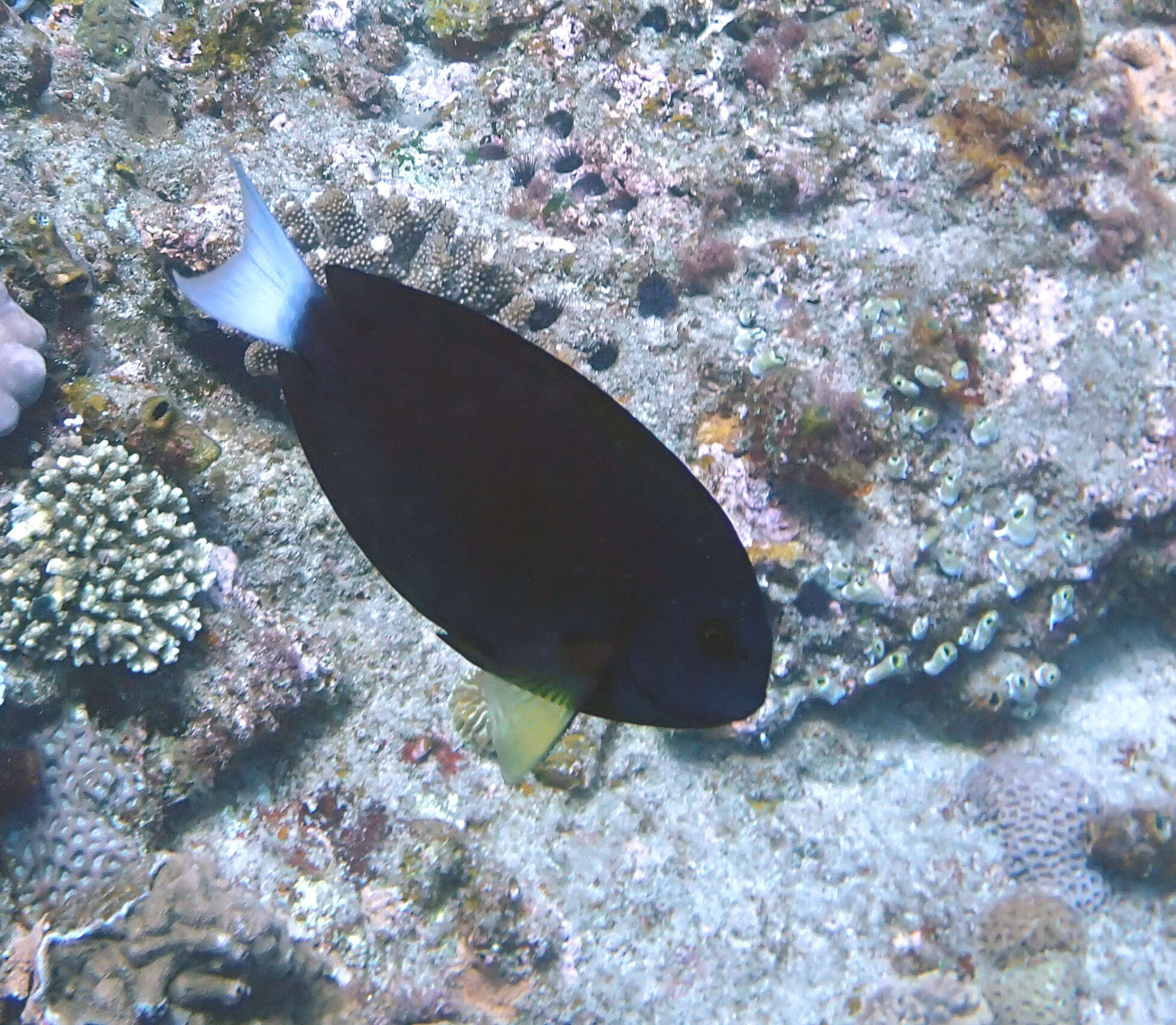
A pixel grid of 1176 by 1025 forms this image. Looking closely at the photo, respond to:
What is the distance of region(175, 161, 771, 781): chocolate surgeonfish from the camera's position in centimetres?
127

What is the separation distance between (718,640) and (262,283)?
98cm

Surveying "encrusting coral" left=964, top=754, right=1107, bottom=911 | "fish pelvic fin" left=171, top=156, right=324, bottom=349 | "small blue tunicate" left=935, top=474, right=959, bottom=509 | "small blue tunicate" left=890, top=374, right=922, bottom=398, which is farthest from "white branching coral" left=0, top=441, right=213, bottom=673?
"encrusting coral" left=964, top=754, right=1107, bottom=911

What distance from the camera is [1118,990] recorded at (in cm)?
512

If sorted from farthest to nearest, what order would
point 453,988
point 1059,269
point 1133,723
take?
point 1133,723 < point 1059,269 < point 453,988

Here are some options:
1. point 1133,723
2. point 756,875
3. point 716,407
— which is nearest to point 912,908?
point 756,875

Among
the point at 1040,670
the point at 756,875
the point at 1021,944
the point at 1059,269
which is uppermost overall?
the point at 1059,269

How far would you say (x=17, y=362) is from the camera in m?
3.69

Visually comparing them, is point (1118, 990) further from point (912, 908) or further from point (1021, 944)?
point (912, 908)

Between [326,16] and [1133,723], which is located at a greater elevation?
[326,16]

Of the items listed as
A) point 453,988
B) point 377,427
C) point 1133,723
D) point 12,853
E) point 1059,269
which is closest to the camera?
point 377,427

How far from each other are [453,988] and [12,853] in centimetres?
235

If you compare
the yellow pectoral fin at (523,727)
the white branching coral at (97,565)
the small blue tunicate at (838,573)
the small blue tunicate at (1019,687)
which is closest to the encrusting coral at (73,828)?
the white branching coral at (97,565)

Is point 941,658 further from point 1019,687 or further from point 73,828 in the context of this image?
point 73,828

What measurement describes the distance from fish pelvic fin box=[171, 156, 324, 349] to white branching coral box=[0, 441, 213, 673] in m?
3.24
